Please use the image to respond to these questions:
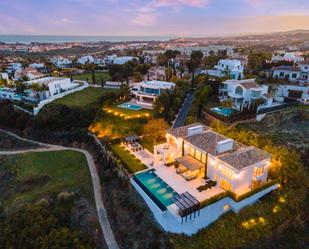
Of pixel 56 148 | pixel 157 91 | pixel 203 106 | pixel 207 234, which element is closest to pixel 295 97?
pixel 203 106

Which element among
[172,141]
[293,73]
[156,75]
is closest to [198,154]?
[172,141]

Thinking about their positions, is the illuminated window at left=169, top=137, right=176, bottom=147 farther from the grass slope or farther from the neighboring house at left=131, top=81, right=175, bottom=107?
the grass slope

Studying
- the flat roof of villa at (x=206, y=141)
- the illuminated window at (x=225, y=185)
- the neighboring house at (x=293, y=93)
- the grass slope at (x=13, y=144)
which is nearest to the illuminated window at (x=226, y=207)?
the illuminated window at (x=225, y=185)

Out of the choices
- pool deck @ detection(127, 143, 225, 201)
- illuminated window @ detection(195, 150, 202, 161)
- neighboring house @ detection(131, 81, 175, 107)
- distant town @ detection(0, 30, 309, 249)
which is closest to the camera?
distant town @ detection(0, 30, 309, 249)

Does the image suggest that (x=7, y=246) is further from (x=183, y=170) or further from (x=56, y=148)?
(x=56, y=148)

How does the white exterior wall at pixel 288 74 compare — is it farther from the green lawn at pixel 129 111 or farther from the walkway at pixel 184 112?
the green lawn at pixel 129 111

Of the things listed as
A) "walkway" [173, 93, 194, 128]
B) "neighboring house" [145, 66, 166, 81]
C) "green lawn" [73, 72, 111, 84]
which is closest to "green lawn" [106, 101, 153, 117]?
"walkway" [173, 93, 194, 128]
